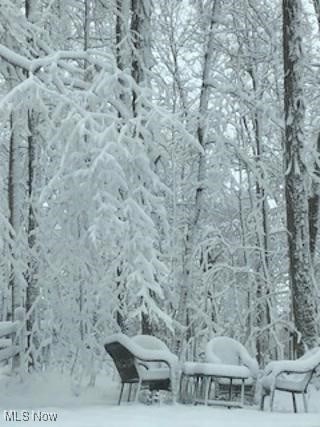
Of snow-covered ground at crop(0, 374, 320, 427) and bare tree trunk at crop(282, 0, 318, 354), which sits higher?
bare tree trunk at crop(282, 0, 318, 354)

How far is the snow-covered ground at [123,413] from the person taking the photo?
5.74 meters

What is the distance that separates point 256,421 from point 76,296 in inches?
188

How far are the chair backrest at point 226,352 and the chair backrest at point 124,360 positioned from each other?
107cm

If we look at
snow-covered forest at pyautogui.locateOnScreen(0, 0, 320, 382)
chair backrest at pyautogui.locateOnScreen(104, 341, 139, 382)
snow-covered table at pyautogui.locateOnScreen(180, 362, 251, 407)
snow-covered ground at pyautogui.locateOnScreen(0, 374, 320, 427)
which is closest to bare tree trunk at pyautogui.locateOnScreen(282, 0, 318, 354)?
snow-covered forest at pyautogui.locateOnScreen(0, 0, 320, 382)

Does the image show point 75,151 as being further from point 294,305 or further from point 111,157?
point 294,305

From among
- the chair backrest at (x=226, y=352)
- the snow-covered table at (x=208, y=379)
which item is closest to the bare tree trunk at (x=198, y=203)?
Result: the chair backrest at (x=226, y=352)

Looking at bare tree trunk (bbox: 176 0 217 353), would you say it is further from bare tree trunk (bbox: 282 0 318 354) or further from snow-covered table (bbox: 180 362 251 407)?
snow-covered table (bbox: 180 362 251 407)

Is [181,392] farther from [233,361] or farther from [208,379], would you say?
[233,361]

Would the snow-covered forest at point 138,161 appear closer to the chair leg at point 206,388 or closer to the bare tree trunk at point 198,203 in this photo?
the bare tree trunk at point 198,203

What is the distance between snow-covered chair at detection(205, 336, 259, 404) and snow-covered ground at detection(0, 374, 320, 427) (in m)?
0.37

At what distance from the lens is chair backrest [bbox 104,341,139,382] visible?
7.29 m

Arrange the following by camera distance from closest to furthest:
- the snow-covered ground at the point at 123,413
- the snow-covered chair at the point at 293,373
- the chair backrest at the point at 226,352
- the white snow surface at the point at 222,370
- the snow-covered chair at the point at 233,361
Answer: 1. the snow-covered ground at the point at 123,413
2. the snow-covered chair at the point at 293,373
3. the white snow surface at the point at 222,370
4. the snow-covered chair at the point at 233,361
5. the chair backrest at the point at 226,352

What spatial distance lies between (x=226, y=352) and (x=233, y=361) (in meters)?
0.15

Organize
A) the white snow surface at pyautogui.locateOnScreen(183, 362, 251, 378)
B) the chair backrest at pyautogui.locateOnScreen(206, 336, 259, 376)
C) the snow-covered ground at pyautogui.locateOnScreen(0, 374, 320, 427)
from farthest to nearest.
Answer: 1. the chair backrest at pyautogui.locateOnScreen(206, 336, 259, 376)
2. the white snow surface at pyautogui.locateOnScreen(183, 362, 251, 378)
3. the snow-covered ground at pyautogui.locateOnScreen(0, 374, 320, 427)
